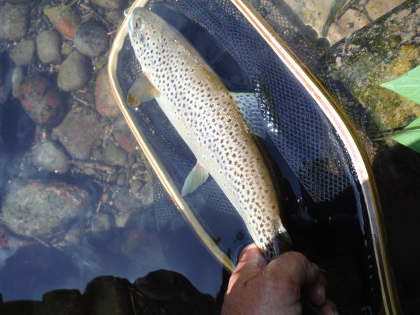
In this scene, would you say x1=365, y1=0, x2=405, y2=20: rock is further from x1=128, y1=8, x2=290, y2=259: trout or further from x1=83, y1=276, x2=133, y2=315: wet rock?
x1=83, y1=276, x2=133, y2=315: wet rock

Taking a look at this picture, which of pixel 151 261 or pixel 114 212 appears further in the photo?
pixel 114 212

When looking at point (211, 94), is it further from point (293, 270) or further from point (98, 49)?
point (98, 49)

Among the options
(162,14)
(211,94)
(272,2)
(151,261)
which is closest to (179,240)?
(151,261)

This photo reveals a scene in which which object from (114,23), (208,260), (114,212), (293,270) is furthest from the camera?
(114,23)

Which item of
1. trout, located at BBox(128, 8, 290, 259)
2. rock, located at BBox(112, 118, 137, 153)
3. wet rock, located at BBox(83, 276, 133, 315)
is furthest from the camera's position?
rock, located at BBox(112, 118, 137, 153)

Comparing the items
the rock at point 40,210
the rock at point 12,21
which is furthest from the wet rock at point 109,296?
the rock at point 12,21

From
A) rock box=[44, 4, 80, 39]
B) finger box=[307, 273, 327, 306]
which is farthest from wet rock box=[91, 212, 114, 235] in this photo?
finger box=[307, 273, 327, 306]
